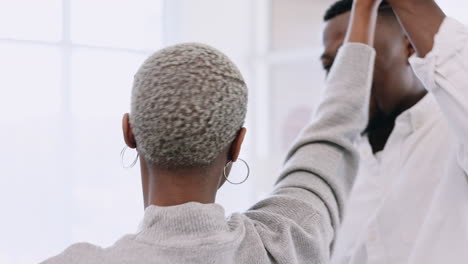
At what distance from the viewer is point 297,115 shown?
2947mm

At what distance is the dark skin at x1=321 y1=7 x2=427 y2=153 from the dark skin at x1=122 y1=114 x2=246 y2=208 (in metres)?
0.78

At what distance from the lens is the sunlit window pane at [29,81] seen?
1997 millimetres

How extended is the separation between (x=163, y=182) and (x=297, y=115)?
2264mm

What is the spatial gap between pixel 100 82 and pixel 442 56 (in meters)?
1.70

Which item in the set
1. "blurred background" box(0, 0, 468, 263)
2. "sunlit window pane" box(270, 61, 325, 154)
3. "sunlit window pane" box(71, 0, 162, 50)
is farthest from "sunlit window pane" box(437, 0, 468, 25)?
"sunlit window pane" box(71, 0, 162, 50)

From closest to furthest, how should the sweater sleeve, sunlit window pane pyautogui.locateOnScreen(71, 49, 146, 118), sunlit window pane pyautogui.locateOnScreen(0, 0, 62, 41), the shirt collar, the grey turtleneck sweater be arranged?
the grey turtleneck sweater
the sweater sleeve
the shirt collar
sunlit window pane pyautogui.locateOnScreen(0, 0, 62, 41)
sunlit window pane pyautogui.locateOnScreen(71, 49, 146, 118)

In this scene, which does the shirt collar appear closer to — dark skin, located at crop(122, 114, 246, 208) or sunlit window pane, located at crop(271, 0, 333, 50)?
dark skin, located at crop(122, 114, 246, 208)

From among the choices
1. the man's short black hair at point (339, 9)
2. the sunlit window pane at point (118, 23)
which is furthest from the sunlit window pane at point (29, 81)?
the man's short black hair at point (339, 9)

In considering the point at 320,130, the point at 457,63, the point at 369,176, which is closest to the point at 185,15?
the point at 369,176

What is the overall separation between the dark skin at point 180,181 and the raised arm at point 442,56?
12.9 inches

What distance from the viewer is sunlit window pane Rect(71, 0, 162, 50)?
7.33ft

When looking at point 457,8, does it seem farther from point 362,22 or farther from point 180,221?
point 180,221

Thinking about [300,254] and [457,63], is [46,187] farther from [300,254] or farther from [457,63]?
[457,63]

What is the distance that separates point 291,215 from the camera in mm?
830
